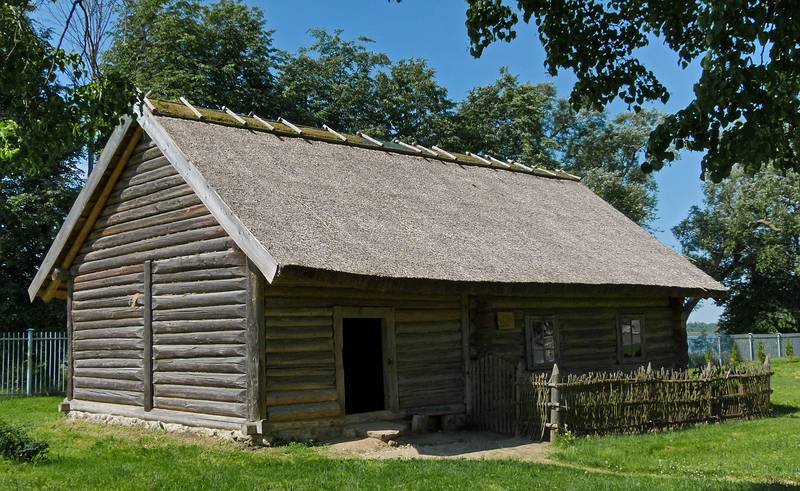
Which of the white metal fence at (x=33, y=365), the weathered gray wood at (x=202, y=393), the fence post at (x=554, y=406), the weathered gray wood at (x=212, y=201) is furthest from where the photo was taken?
the white metal fence at (x=33, y=365)

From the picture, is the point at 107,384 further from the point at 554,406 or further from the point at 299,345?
the point at 554,406

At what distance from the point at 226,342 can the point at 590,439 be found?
20.6 ft

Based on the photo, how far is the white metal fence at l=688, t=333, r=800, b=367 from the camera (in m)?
38.8

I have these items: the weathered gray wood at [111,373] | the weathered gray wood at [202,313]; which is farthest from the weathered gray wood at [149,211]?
the weathered gray wood at [111,373]

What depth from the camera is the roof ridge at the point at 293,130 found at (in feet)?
55.2

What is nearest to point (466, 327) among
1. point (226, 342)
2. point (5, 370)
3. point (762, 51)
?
point (226, 342)

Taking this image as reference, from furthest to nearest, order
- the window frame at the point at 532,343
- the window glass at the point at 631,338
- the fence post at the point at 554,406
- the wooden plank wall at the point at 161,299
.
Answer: the window glass at the point at 631,338 < the window frame at the point at 532,343 < the wooden plank wall at the point at 161,299 < the fence post at the point at 554,406

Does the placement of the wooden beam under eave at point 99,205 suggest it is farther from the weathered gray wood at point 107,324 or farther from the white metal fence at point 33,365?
the white metal fence at point 33,365

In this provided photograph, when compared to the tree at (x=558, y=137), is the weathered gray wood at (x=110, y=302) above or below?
below

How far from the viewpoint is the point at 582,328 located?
18.8 m

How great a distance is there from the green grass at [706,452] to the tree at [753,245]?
30.6 meters

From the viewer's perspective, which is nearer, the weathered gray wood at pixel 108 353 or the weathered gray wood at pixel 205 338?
the weathered gray wood at pixel 205 338

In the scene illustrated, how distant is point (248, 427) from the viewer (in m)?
13.2

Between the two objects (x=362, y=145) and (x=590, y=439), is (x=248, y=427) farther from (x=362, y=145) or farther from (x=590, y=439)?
(x=362, y=145)
